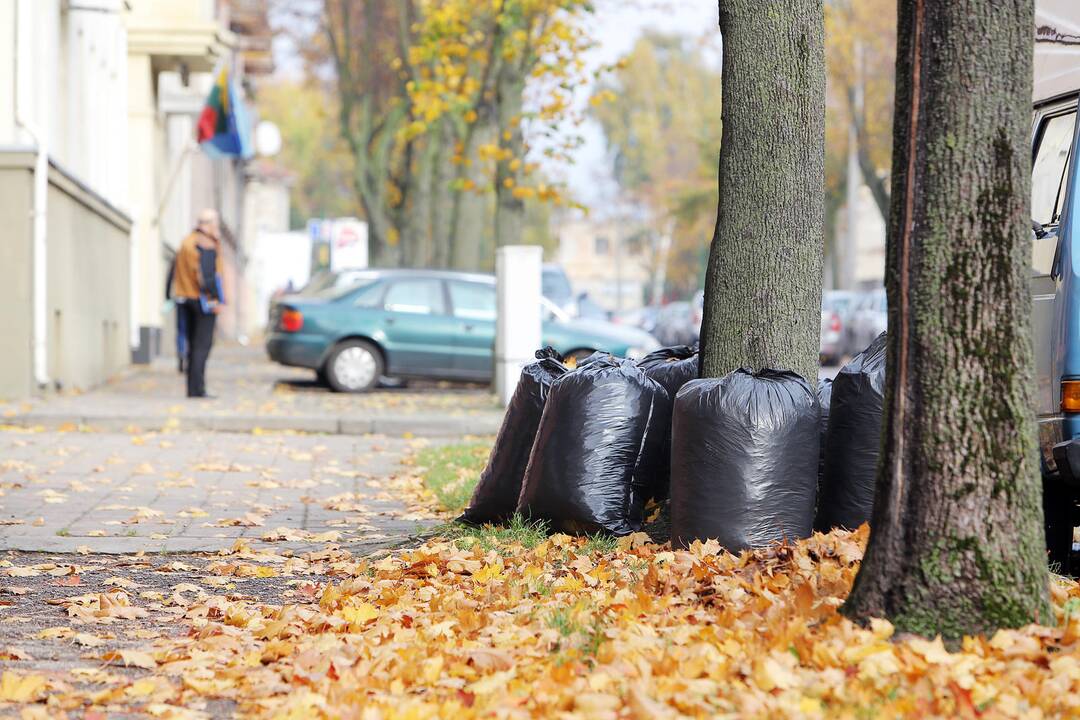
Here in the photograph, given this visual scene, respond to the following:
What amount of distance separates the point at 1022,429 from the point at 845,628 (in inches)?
29.5

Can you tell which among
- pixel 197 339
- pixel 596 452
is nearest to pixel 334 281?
pixel 197 339

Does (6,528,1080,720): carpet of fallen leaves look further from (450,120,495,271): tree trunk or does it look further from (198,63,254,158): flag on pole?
(198,63,254,158): flag on pole

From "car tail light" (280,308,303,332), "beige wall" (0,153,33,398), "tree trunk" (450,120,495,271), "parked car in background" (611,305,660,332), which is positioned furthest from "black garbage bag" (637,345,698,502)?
"parked car in background" (611,305,660,332)

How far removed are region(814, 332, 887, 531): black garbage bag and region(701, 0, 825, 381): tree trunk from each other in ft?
1.57

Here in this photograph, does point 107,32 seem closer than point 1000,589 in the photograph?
No

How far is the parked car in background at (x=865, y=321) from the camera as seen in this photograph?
101 feet

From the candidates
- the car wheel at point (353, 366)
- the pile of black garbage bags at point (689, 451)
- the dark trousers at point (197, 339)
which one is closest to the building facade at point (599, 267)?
the car wheel at point (353, 366)

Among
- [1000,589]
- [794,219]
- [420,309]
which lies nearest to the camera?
[1000,589]

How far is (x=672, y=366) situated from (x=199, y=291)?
9447 millimetres

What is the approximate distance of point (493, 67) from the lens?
22844 mm

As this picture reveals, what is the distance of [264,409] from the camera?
15.4 meters

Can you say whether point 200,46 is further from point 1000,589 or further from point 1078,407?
point 1000,589

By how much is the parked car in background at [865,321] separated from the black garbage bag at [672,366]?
2252 cm

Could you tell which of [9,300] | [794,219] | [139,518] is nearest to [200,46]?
[9,300]
